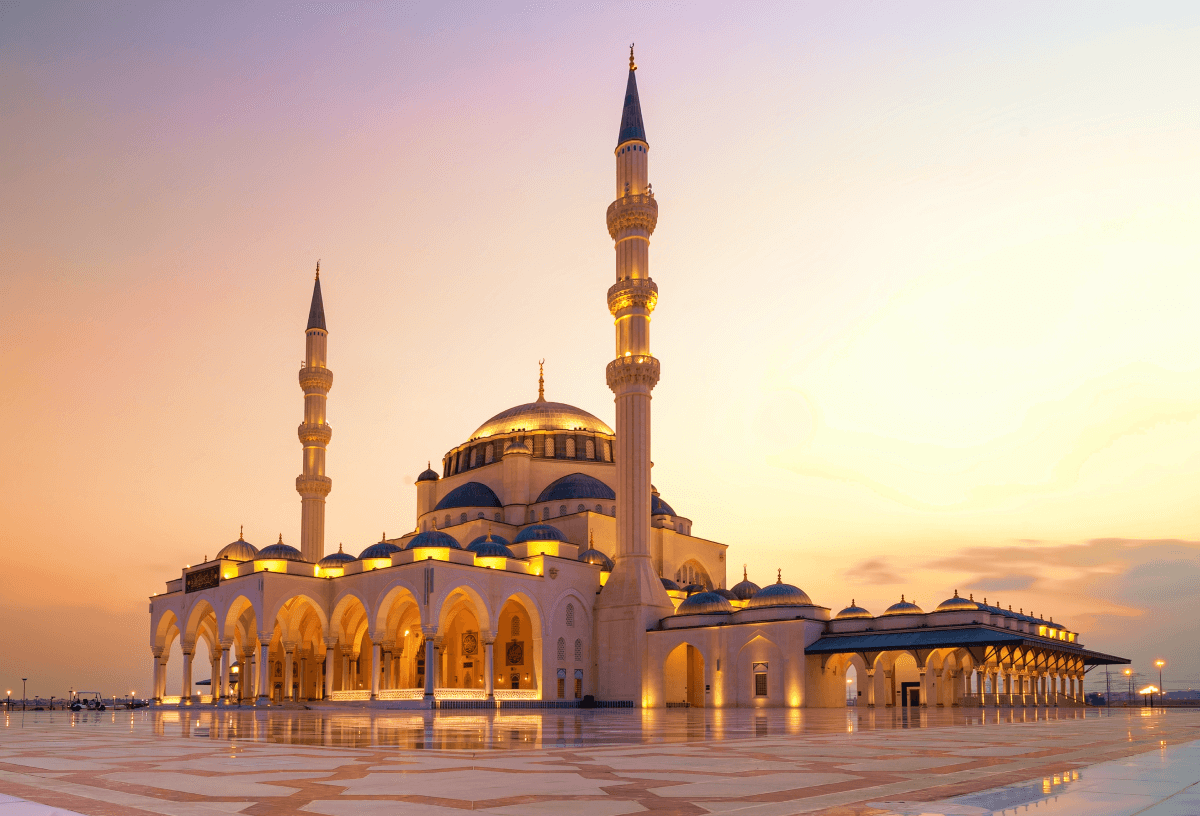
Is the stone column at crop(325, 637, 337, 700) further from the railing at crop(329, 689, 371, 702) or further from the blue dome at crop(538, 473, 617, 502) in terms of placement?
the blue dome at crop(538, 473, 617, 502)

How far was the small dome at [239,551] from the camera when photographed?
5019 centimetres

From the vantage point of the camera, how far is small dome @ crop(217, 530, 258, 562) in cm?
5019

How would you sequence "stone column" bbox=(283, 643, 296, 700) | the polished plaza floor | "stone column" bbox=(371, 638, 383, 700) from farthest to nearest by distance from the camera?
"stone column" bbox=(283, 643, 296, 700) < "stone column" bbox=(371, 638, 383, 700) < the polished plaza floor

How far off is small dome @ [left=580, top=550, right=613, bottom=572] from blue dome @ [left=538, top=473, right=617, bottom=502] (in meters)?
4.27

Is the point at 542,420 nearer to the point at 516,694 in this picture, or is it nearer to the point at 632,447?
the point at 632,447

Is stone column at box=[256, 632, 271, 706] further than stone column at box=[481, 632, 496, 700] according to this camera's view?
Yes

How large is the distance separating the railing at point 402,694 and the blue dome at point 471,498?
1538 centimetres

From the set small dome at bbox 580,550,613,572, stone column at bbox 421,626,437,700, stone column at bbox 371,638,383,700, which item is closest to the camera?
stone column at bbox 421,626,437,700

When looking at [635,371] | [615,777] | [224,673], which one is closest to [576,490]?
[635,371]

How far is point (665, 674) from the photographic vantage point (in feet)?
141

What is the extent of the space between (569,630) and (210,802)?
38.2 metres

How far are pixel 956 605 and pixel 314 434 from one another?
3285cm

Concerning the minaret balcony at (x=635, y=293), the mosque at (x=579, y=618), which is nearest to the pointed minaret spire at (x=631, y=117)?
the mosque at (x=579, y=618)

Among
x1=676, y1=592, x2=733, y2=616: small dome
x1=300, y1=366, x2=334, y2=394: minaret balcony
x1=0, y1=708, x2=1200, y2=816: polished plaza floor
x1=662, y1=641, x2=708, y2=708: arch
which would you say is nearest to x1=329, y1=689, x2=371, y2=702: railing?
x1=662, y1=641, x2=708, y2=708: arch
